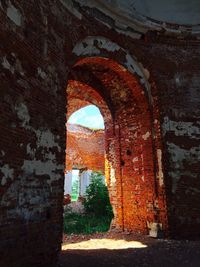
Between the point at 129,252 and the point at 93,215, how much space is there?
5.67 metres

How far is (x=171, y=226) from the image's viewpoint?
6.35 m

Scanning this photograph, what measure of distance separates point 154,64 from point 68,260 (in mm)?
5044

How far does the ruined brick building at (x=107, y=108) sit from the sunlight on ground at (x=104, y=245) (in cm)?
87

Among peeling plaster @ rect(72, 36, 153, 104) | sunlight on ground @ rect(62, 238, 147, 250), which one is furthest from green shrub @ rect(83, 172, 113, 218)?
peeling plaster @ rect(72, 36, 153, 104)

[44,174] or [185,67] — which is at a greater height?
[185,67]

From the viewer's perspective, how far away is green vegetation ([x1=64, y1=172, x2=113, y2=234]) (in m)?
8.84

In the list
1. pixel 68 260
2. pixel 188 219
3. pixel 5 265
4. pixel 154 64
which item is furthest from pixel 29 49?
pixel 188 219

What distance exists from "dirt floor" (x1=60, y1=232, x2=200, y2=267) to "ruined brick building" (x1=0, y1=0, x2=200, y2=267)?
0.47 m

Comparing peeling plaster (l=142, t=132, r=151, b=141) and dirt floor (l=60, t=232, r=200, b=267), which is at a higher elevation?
peeling plaster (l=142, t=132, r=151, b=141)

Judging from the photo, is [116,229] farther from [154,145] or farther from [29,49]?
[29,49]

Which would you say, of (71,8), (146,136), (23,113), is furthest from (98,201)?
(23,113)

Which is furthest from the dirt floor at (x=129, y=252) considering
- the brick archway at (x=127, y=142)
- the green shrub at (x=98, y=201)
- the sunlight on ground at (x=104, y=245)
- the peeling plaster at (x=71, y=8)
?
the peeling plaster at (x=71, y=8)

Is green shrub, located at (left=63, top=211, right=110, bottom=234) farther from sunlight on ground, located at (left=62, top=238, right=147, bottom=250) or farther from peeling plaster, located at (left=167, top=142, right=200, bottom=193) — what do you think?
peeling plaster, located at (left=167, top=142, right=200, bottom=193)

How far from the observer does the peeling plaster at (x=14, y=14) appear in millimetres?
3906
